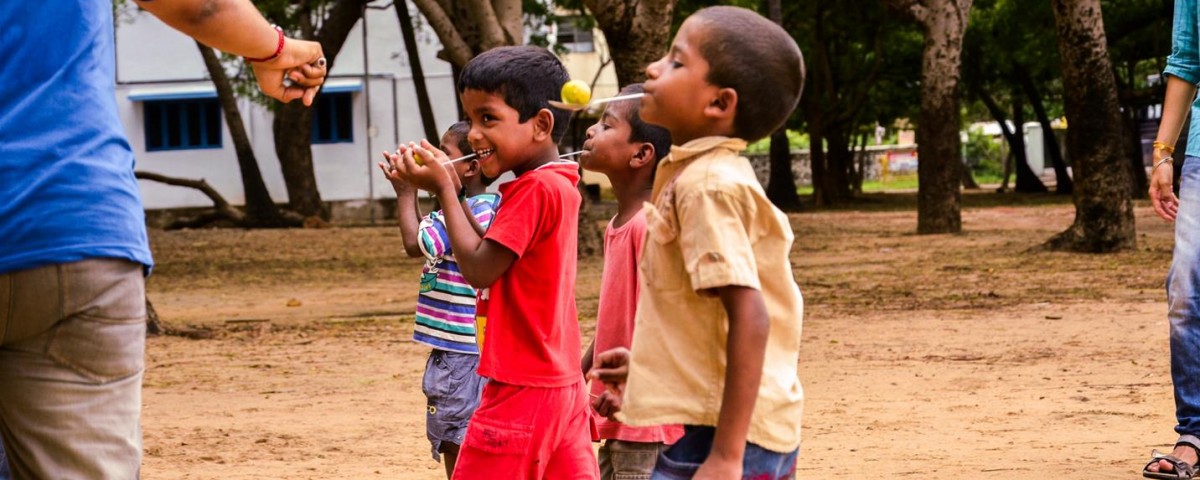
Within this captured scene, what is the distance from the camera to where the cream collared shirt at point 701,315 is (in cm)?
267

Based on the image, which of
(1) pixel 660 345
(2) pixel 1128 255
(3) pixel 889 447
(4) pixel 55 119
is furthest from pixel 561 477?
(2) pixel 1128 255

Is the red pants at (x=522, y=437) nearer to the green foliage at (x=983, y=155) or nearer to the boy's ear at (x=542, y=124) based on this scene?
the boy's ear at (x=542, y=124)

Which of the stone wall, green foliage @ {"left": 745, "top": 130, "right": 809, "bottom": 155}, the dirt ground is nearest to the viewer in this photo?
the dirt ground

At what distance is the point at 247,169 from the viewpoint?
27.8 metres

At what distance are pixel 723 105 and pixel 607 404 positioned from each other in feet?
3.17

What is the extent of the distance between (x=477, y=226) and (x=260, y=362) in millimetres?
5324

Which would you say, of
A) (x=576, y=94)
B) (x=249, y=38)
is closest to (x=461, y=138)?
(x=576, y=94)

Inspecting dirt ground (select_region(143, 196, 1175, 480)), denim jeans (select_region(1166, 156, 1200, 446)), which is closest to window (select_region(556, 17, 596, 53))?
dirt ground (select_region(143, 196, 1175, 480))

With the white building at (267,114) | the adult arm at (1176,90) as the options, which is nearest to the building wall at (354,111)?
the white building at (267,114)

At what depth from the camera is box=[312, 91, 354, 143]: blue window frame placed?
33.2 meters

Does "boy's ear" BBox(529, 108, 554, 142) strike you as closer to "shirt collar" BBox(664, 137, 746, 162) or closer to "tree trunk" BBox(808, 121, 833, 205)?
"shirt collar" BBox(664, 137, 746, 162)

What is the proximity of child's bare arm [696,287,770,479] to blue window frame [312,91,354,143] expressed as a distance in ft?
102

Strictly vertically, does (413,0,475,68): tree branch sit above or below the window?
below

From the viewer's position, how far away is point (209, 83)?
32969mm
